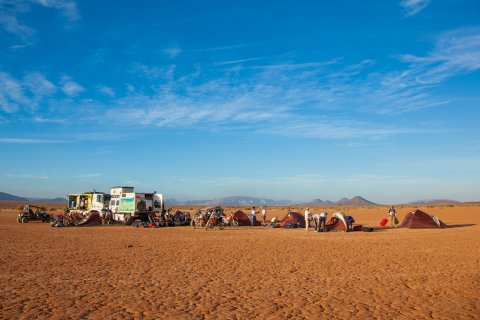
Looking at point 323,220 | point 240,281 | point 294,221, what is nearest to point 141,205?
point 294,221

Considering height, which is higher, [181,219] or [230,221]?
[181,219]

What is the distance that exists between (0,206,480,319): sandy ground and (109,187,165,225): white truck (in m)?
14.1

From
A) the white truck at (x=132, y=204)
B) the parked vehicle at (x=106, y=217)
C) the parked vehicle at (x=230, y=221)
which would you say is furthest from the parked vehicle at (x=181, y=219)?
the parked vehicle at (x=106, y=217)

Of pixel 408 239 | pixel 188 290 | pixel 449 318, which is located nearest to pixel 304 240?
pixel 408 239

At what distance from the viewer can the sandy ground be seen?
27.0 ft

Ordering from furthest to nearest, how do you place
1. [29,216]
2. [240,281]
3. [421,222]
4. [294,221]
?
[29,216] → [294,221] → [421,222] → [240,281]

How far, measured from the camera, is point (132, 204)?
32531 millimetres

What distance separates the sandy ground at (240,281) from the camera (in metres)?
8.23

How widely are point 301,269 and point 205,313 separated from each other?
5298 millimetres

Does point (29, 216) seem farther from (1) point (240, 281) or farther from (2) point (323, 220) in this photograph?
(1) point (240, 281)

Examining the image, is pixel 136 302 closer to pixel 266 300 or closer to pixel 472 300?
pixel 266 300

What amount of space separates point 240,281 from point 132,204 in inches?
912

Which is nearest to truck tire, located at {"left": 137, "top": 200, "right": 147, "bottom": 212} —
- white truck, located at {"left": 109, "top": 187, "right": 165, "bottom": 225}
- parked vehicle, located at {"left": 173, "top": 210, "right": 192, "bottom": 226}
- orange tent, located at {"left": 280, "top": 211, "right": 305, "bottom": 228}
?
white truck, located at {"left": 109, "top": 187, "right": 165, "bottom": 225}

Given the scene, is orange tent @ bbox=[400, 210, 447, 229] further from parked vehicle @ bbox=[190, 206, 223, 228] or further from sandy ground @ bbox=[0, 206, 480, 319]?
parked vehicle @ bbox=[190, 206, 223, 228]
